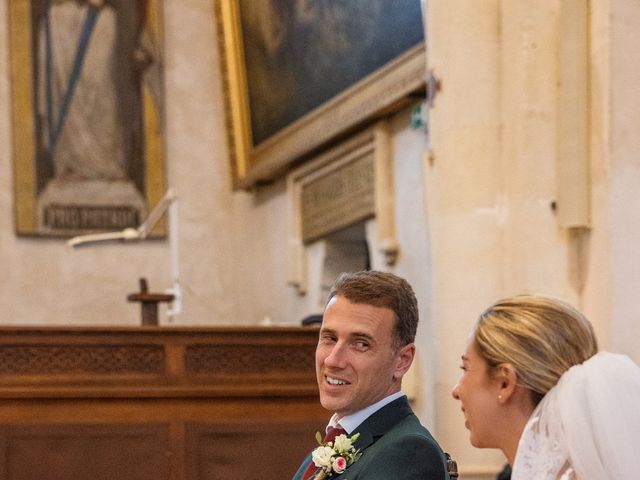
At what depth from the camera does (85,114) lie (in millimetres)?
14117

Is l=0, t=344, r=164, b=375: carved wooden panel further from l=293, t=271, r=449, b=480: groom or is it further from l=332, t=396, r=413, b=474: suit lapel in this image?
l=332, t=396, r=413, b=474: suit lapel

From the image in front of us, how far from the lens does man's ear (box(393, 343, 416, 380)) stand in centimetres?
330

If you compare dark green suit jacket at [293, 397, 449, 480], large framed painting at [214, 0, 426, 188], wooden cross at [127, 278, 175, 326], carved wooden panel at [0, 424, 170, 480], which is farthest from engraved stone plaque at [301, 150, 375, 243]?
dark green suit jacket at [293, 397, 449, 480]

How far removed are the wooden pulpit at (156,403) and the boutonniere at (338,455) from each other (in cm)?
460

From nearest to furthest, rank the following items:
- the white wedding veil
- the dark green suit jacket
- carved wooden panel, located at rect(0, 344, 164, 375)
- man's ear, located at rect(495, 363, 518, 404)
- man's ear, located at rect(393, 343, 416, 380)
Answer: the white wedding veil, man's ear, located at rect(495, 363, 518, 404), the dark green suit jacket, man's ear, located at rect(393, 343, 416, 380), carved wooden panel, located at rect(0, 344, 164, 375)

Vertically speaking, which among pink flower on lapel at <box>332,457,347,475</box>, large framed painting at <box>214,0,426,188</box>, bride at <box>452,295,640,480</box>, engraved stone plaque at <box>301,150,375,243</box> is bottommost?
pink flower on lapel at <box>332,457,347,475</box>

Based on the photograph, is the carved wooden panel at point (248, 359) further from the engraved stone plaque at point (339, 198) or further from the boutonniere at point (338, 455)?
the boutonniere at point (338, 455)

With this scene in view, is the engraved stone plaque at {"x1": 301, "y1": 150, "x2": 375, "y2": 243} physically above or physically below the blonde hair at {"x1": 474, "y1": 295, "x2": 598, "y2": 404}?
above

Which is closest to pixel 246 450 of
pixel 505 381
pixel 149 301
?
pixel 149 301

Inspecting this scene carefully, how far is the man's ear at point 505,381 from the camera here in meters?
2.62

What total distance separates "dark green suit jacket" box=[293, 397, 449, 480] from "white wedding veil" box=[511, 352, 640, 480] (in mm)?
505

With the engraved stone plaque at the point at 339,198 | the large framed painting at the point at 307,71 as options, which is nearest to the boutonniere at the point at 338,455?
the large framed painting at the point at 307,71

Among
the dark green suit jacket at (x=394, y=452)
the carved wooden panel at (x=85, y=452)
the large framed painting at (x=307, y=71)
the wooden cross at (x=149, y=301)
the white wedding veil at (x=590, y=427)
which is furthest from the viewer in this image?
the large framed painting at (x=307, y=71)

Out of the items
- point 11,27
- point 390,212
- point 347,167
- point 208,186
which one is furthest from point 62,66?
point 390,212
